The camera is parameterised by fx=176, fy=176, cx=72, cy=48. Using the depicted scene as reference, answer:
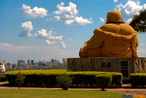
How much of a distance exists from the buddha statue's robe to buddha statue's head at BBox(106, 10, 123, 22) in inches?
13.9

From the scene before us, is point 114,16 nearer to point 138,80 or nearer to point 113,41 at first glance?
point 113,41

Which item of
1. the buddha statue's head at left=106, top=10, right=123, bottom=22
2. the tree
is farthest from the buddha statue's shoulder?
the tree

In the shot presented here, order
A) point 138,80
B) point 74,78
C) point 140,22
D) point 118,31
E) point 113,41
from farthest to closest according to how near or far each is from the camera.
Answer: point 140,22 < point 118,31 < point 113,41 < point 74,78 < point 138,80

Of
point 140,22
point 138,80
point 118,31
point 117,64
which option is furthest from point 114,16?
point 140,22

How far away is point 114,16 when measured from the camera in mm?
21109

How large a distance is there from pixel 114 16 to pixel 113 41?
3534 mm

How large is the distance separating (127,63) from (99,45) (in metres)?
3.68

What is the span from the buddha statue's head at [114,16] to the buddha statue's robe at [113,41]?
35 centimetres

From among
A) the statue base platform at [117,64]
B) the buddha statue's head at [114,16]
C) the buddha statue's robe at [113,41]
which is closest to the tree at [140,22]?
the buddha statue's head at [114,16]

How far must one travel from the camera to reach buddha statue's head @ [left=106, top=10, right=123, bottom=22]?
2108 centimetres

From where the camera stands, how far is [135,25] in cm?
3372

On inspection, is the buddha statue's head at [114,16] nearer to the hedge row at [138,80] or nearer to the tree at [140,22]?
the hedge row at [138,80]

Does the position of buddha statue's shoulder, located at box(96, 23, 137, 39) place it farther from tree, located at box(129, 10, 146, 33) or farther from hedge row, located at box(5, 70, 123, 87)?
tree, located at box(129, 10, 146, 33)

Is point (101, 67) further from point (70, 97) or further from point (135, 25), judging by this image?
point (135, 25)
